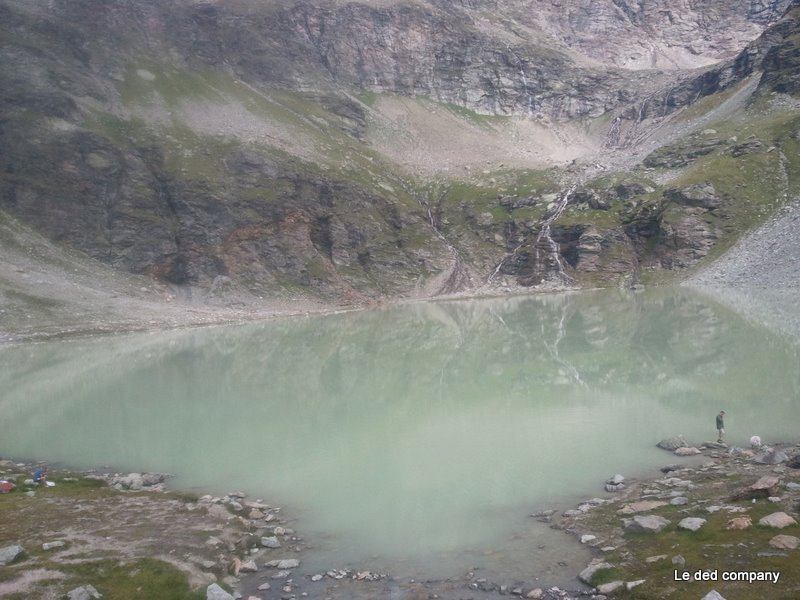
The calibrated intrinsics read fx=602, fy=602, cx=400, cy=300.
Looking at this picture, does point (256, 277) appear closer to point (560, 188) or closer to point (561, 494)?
point (560, 188)

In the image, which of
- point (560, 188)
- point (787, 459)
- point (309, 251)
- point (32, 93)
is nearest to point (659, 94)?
point (560, 188)

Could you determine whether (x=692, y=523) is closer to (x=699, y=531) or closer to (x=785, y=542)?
(x=699, y=531)

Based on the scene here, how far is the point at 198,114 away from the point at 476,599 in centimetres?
14270

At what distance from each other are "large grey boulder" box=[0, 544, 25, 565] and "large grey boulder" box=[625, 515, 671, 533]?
1519cm

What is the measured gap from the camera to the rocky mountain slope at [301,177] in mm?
108312

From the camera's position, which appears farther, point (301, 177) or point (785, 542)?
point (301, 177)

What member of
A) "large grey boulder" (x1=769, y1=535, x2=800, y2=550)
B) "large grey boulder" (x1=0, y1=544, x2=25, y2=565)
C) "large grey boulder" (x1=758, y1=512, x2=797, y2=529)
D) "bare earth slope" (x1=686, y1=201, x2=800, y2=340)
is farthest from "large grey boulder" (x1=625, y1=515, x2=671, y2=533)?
"bare earth slope" (x1=686, y1=201, x2=800, y2=340)

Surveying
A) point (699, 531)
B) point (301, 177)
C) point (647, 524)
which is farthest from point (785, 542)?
point (301, 177)

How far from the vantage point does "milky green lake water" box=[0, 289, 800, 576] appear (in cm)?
1820

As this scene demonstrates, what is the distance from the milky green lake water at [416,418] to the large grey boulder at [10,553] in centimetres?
713

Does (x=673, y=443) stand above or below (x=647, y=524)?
below

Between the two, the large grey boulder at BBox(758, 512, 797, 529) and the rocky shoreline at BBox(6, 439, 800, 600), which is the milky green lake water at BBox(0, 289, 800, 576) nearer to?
the rocky shoreline at BBox(6, 439, 800, 600)

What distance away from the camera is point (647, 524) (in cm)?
1509

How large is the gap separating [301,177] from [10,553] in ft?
385
